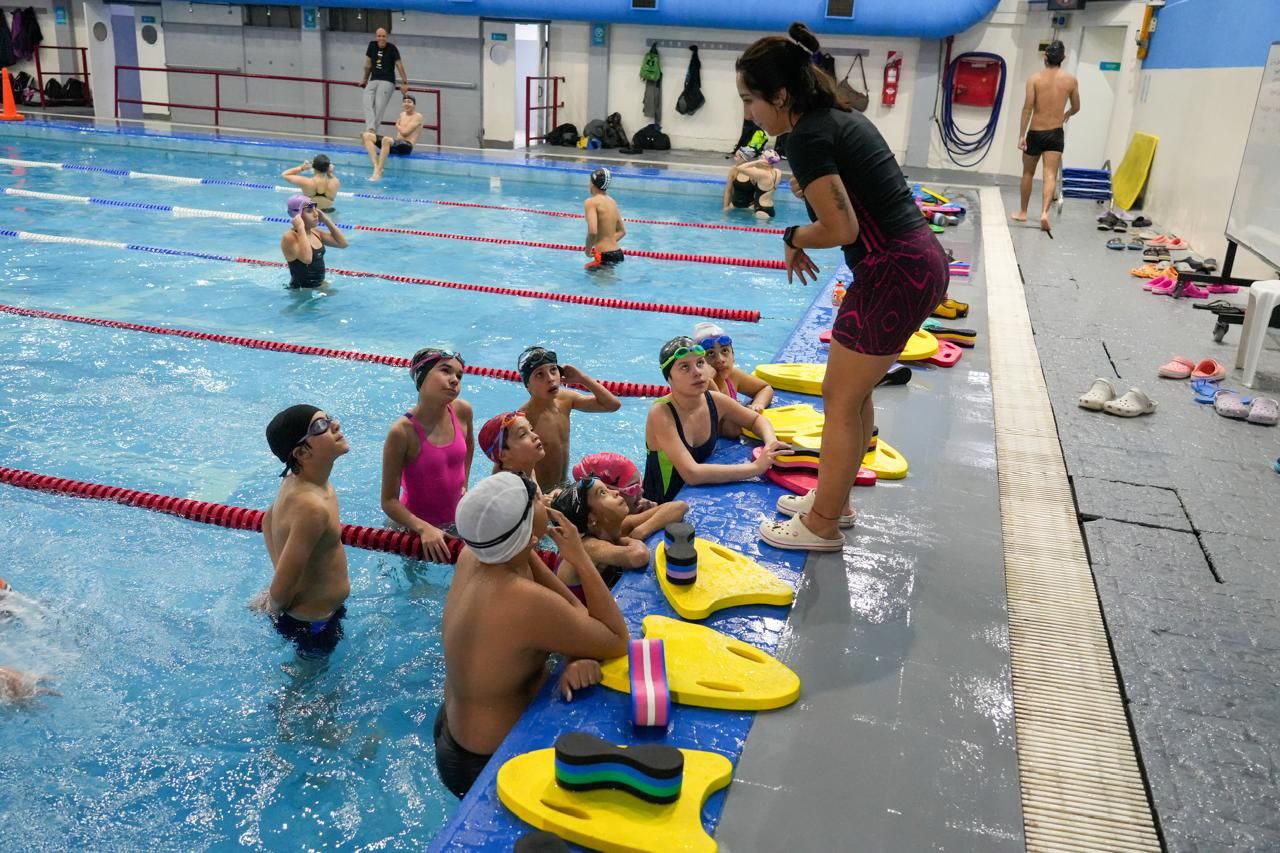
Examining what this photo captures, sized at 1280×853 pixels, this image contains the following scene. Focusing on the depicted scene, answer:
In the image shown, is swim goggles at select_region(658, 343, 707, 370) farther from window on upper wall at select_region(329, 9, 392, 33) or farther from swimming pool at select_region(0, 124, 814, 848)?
window on upper wall at select_region(329, 9, 392, 33)

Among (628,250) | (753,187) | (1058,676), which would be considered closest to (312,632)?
(1058,676)

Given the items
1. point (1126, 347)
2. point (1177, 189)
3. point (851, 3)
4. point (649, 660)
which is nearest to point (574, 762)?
point (649, 660)

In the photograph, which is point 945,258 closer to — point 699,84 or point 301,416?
point 301,416

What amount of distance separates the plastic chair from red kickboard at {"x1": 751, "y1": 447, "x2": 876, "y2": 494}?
3187 mm

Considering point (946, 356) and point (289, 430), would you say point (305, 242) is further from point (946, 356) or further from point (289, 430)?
point (289, 430)

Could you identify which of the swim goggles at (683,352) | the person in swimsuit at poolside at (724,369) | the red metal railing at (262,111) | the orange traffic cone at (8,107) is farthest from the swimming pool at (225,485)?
the orange traffic cone at (8,107)

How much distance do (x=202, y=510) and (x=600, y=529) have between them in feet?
7.61

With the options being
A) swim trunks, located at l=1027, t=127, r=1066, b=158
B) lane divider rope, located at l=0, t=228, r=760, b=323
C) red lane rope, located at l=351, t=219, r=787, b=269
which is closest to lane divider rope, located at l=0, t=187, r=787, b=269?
red lane rope, located at l=351, t=219, r=787, b=269

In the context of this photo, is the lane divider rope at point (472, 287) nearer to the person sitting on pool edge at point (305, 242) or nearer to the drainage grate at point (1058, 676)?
the person sitting on pool edge at point (305, 242)

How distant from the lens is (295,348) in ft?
24.4

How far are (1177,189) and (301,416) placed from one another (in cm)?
1209

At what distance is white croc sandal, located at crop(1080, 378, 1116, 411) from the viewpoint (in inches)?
215

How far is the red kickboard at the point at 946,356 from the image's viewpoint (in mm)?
6180

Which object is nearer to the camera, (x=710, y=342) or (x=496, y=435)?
(x=496, y=435)
